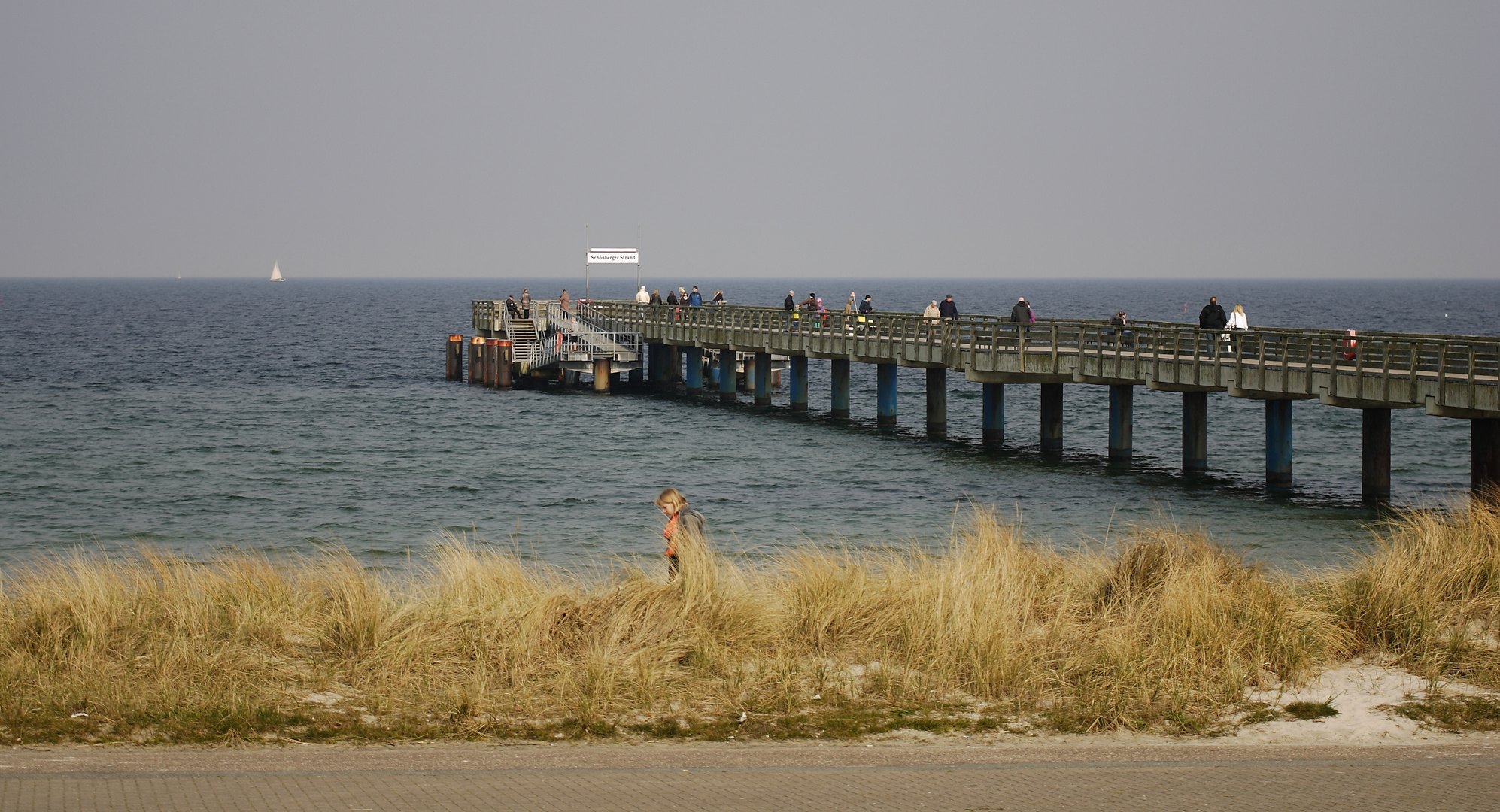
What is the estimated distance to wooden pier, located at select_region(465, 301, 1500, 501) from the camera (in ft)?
80.3

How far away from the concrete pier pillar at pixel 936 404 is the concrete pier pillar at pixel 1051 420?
3698mm

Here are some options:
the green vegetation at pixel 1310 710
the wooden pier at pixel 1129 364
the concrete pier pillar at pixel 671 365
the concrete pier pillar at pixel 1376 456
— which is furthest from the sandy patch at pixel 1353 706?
the concrete pier pillar at pixel 671 365

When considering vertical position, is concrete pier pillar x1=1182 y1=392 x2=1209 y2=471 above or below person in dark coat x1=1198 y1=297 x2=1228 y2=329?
below

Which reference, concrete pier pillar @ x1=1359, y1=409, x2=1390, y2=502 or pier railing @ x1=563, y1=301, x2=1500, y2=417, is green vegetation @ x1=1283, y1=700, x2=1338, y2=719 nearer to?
pier railing @ x1=563, y1=301, x2=1500, y2=417

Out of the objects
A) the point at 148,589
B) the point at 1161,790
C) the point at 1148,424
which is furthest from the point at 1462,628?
the point at 1148,424

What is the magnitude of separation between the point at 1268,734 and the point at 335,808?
20.2 ft

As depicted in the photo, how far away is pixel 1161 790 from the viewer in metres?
8.40

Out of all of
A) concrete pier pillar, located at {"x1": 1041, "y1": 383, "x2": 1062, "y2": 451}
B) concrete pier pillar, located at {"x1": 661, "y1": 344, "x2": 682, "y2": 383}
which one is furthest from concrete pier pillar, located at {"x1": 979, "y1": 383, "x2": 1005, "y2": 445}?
concrete pier pillar, located at {"x1": 661, "y1": 344, "x2": 682, "y2": 383}

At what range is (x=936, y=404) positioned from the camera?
40.2 m

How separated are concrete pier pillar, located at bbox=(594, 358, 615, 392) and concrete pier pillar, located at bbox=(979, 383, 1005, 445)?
62.0 ft

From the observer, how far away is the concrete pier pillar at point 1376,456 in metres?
27.2

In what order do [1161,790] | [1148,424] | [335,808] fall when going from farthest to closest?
[1148,424] < [1161,790] < [335,808]

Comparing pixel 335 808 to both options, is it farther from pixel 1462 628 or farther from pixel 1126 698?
pixel 1462 628

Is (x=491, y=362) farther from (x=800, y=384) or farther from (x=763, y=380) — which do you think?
(x=800, y=384)
